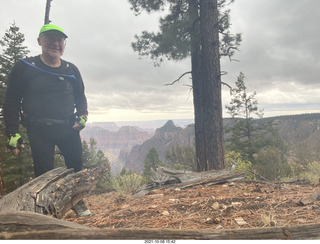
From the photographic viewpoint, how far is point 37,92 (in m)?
3.29

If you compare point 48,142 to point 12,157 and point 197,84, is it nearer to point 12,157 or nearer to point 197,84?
point 197,84

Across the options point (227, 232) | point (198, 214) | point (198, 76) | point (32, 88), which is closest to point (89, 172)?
point (32, 88)

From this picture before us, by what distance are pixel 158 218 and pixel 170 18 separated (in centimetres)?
685

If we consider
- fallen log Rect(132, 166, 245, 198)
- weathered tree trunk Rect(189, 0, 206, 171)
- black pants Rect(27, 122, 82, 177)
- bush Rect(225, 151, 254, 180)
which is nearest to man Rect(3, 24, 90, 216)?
black pants Rect(27, 122, 82, 177)

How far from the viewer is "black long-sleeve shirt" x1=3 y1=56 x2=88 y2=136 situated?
3.20 meters

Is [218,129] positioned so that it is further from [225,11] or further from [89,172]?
[225,11]

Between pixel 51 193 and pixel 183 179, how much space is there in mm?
2586

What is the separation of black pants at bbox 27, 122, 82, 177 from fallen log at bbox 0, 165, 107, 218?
0.37 m

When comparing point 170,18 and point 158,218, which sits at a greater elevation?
point 170,18

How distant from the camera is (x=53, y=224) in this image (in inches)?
57.0

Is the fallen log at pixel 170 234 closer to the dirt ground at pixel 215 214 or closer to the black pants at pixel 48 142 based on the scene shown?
the dirt ground at pixel 215 214

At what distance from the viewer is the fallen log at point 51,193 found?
7.36ft

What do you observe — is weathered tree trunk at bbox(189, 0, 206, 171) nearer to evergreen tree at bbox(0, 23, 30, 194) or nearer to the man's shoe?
the man's shoe

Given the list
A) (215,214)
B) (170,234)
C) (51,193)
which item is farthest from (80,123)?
(170,234)
